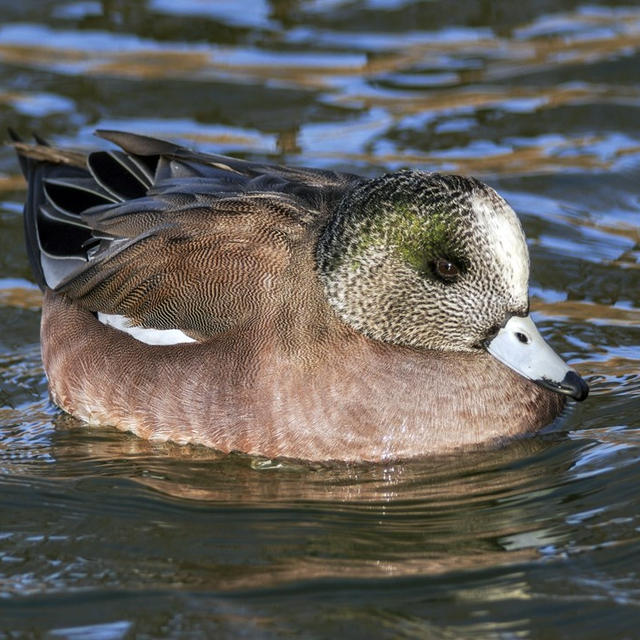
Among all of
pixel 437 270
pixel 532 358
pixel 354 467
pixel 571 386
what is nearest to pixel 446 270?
pixel 437 270

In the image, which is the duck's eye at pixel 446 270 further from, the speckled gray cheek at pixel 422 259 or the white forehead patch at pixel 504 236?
the white forehead patch at pixel 504 236

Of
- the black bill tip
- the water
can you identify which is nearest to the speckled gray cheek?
the black bill tip

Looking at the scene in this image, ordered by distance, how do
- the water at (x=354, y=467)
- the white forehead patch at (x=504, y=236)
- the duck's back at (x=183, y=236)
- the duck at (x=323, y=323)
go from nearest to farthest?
the water at (x=354, y=467)
the white forehead patch at (x=504, y=236)
the duck at (x=323, y=323)
the duck's back at (x=183, y=236)

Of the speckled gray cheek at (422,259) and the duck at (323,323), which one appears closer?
the speckled gray cheek at (422,259)

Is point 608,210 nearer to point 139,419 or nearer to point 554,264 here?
point 554,264

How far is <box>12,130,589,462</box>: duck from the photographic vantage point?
531cm

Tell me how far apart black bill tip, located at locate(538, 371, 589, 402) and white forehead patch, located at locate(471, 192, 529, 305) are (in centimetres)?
38

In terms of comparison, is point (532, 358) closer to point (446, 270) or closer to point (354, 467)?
point (446, 270)

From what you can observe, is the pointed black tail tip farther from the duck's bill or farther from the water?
the water

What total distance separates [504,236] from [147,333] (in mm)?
1580

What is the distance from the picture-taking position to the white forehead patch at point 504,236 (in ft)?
17.0

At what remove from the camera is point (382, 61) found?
404 inches

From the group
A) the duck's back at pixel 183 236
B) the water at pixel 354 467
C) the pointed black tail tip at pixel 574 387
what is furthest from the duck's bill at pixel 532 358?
the duck's back at pixel 183 236

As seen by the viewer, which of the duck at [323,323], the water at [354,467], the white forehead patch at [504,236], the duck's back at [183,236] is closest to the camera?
the water at [354,467]
